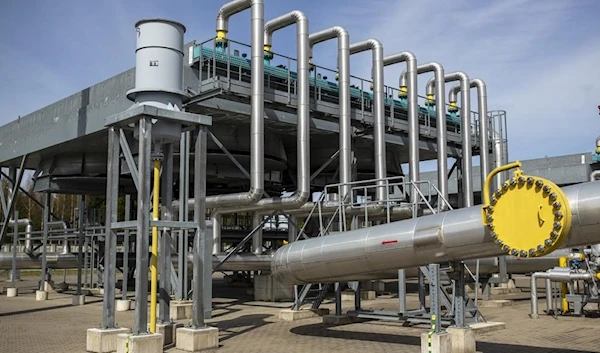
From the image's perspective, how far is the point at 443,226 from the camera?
10.6 metres

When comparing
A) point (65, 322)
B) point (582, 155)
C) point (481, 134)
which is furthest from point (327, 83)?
point (582, 155)

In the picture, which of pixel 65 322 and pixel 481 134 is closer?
pixel 65 322

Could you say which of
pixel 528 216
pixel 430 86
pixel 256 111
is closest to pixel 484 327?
pixel 528 216

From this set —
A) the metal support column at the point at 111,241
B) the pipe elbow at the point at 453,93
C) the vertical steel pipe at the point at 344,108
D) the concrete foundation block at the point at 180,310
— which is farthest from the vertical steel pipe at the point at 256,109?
the pipe elbow at the point at 453,93

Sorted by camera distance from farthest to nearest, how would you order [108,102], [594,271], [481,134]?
[481,134] → [108,102] → [594,271]

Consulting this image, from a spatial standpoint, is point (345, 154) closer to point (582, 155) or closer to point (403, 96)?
point (403, 96)

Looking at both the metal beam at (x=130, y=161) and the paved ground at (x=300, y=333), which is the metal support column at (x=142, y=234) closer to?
the metal beam at (x=130, y=161)

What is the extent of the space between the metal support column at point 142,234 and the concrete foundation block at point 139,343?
19cm

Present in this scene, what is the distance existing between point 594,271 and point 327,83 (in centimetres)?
1200

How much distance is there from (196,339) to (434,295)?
190 inches

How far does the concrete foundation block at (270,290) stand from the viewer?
2347 cm

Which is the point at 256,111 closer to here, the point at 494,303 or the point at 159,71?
the point at 159,71

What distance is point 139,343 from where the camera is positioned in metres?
11.0

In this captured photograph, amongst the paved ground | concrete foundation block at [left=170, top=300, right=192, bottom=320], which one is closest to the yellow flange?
the paved ground
